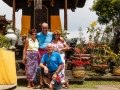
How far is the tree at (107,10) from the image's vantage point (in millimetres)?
28188

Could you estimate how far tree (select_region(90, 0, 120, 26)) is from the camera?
2819cm

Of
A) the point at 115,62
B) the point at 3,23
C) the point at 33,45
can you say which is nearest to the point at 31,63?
the point at 33,45

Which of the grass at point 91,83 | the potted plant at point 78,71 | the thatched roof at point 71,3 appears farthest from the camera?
the thatched roof at point 71,3

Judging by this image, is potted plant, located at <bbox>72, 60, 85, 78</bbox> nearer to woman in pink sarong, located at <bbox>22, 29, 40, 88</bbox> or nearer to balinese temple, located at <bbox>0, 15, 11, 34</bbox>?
woman in pink sarong, located at <bbox>22, 29, 40, 88</bbox>

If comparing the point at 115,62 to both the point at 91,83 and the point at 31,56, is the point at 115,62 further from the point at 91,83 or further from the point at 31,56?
the point at 31,56

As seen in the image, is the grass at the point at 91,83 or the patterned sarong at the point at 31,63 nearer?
the patterned sarong at the point at 31,63

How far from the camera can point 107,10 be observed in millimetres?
28656

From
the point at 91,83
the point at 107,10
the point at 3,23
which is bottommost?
the point at 91,83

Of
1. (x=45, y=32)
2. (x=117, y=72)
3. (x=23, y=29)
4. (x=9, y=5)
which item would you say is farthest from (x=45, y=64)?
(x=9, y=5)

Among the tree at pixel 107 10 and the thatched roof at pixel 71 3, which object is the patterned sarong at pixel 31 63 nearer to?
the thatched roof at pixel 71 3

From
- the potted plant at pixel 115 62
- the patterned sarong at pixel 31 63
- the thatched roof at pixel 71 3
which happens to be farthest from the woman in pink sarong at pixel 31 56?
the thatched roof at pixel 71 3

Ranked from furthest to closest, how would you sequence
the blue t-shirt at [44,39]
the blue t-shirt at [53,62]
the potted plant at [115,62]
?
the potted plant at [115,62], the blue t-shirt at [44,39], the blue t-shirt at [53,62]

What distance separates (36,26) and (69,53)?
180 cm

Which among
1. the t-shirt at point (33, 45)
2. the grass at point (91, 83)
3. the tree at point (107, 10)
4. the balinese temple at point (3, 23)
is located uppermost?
the tree at point (107, 10)
